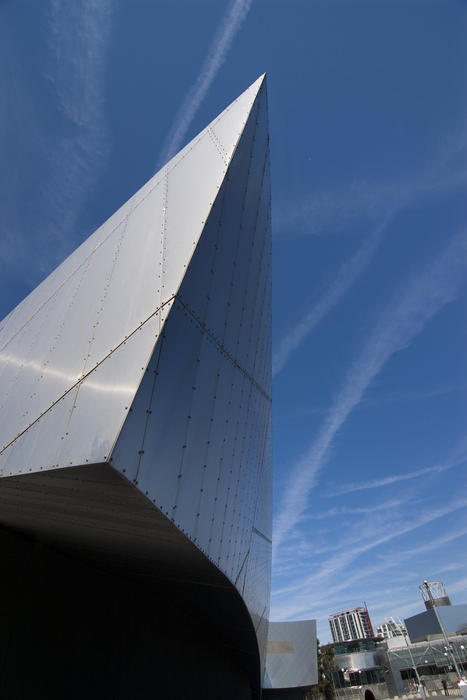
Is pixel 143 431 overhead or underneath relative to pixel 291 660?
underneath

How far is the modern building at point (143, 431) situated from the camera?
12.6 feet

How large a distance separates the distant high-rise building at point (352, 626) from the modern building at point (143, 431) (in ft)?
629

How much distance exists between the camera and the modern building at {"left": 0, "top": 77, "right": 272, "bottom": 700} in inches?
151

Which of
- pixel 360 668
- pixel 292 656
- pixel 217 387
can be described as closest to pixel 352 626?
pixel 360 668

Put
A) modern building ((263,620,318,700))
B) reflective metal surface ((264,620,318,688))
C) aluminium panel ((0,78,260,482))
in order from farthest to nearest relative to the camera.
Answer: reflective metal surface ((264,620,318,688))
modern building ((263,620,318,700))
aluminium panel ((0,78,260,482))

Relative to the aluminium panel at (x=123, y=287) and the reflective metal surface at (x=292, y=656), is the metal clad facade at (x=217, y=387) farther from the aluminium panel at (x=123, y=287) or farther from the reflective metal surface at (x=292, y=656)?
the reflective metal surface at (x=292, y=656)

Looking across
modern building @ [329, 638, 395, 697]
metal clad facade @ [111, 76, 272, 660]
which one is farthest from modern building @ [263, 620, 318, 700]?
modern building @ [329, 638, 395, 697]

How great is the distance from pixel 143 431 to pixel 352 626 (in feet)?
674

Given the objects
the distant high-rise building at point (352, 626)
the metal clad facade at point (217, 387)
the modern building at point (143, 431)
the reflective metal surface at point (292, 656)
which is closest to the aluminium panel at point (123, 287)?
the modern building at point (143, 431)

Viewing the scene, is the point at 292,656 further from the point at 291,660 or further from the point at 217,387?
the point at 217,387

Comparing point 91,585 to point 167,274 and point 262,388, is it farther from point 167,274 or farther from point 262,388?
point 167,274

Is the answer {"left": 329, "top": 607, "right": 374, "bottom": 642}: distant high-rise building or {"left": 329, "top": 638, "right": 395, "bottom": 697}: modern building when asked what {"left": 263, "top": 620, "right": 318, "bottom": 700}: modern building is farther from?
{"left": 329, "top": 607, "right": 374, "bottom": 642}: distant high-rise building

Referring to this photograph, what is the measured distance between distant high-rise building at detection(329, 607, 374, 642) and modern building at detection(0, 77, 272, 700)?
629ft

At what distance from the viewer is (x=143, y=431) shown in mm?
3578
